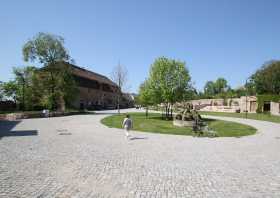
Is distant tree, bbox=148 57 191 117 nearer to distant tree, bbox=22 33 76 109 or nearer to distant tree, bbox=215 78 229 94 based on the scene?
distant tree, bbox=22 33 76 109

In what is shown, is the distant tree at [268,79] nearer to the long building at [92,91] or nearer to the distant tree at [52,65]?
the long building at [92,91]

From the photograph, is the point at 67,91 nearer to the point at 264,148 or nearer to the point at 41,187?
the point at 264,148

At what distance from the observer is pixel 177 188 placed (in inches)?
286

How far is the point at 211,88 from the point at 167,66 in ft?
313

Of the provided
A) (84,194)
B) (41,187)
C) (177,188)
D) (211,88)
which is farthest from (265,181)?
(211,88)

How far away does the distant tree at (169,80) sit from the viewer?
39125mm

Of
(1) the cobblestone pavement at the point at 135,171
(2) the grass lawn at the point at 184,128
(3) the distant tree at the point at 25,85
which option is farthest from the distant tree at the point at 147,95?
(1) the cobblestone pavement at the point at 135,171

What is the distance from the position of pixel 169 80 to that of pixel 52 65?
21985 millimetres

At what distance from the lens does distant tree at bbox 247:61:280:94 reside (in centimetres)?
7506

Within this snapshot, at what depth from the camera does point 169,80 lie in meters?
39.5

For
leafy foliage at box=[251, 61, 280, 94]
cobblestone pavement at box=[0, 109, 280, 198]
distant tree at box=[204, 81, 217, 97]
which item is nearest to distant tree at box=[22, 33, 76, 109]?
cobblestone pavement at box=[0, 109, 280, 198]

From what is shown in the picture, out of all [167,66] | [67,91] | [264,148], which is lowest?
[264,148]

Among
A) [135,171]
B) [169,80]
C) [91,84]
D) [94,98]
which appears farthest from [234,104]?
[135,171]

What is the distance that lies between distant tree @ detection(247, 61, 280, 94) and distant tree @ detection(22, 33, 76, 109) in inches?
2173
